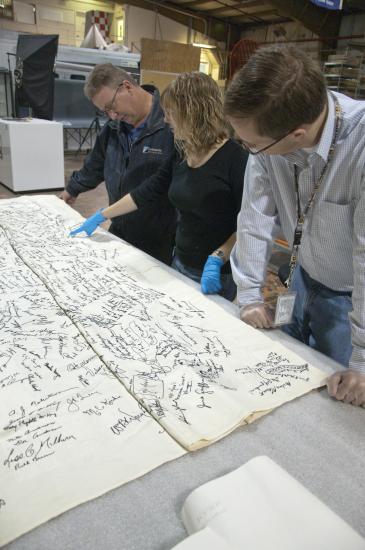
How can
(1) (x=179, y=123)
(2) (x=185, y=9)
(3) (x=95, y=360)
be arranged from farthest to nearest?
(2) (x=185, y=9) < (1) (x=179, y=123) < (3) (x=95, y=360)

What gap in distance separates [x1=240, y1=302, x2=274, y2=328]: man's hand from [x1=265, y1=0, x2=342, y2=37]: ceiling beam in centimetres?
680

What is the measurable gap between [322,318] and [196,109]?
2.21 feet

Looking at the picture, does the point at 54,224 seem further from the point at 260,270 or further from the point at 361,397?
the point at 361,397

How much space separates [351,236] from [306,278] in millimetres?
218

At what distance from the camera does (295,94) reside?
0.71 metres

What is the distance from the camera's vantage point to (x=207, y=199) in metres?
1.25

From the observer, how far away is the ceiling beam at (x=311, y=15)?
255 inches

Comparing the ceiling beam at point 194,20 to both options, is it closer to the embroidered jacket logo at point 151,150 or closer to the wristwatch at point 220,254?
the embroidered jacket logo at point 151,150

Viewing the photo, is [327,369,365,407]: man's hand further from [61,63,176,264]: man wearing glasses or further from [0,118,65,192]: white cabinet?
[0,118,65,192]: white cabinet

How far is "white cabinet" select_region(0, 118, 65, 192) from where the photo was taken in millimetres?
4051

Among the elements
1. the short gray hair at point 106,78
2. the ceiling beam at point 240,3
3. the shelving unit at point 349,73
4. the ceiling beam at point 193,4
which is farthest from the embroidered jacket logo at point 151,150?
the ceiling beam at point 193,4

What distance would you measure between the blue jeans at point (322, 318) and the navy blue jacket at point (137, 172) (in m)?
0.69

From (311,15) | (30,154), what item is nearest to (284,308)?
(30,154)

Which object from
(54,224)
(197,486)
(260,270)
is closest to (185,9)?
(54,224)
